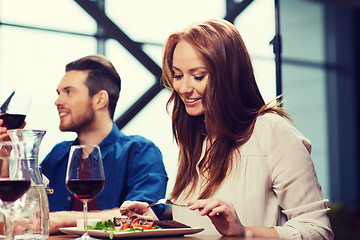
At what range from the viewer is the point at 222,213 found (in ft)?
4.31

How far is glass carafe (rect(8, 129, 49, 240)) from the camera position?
1177 mm

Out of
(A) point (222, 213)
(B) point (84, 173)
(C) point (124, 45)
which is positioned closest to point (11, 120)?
(B) point (84, 173)

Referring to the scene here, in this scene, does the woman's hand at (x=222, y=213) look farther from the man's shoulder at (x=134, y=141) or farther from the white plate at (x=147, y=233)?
the man's shoulder at (x=134, y=141)

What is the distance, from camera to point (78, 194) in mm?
1163

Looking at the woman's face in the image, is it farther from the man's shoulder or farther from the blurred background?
the man's shoulder

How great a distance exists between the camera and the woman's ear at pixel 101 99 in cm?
260

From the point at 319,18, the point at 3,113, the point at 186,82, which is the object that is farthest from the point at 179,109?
the point at 319,18

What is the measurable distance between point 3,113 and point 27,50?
1.57m

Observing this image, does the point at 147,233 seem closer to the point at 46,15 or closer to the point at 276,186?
the point at 276,186

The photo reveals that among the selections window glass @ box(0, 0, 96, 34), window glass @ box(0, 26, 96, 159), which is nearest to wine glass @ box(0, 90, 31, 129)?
window glass @ box(0, 26, 96, 159)

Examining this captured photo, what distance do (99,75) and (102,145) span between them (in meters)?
0.41

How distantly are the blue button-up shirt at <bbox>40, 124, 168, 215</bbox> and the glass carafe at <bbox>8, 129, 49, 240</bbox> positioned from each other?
1032 mm

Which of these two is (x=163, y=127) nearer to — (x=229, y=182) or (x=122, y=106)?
(x=122, y=106)

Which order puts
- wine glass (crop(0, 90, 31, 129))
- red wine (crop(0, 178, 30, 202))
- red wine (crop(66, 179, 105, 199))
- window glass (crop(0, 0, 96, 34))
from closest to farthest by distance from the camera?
red wine (crop(0, 178, 30, 202)), red wine (crop(66, 179, 105, 199)), wine glass (crop(0, 90, 31, 129)), window glass (crop(0, 0, 96, 34))
